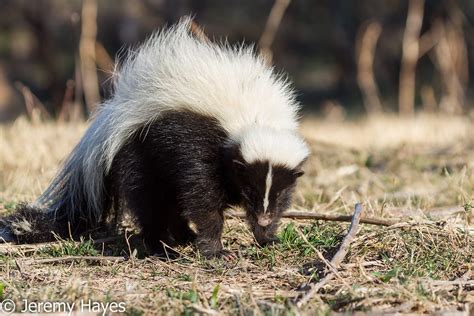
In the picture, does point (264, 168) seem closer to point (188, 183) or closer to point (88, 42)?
point (188, 183)

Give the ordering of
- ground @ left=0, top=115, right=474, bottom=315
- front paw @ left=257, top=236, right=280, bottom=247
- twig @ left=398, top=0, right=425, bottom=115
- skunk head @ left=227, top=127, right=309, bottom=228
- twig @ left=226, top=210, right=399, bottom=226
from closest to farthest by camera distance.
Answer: ground @ left=0, top=115, right=474, bottom=315, skunk head @ left=227, top=127, right=309, bottom=228, front paw @ left=257, top=236, right=280, bottom=247, twig @ left=226, top=210, right=399, bottom=226, twig @ left=398, top=0, right=425, bottom=115

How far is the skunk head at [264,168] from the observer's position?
192 inches

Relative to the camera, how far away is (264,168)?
4898 millimetres

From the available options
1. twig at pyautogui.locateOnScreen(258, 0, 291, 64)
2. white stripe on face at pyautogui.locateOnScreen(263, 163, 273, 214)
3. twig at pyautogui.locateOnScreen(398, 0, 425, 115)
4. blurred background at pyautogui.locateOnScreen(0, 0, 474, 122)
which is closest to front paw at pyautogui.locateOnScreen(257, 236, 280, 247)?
white stripe on face at pyautogui.locateOnScreen(263, 163, 273, 214)

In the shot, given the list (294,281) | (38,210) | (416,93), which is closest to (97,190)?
(38,210)

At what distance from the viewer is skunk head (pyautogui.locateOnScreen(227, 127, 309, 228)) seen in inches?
192

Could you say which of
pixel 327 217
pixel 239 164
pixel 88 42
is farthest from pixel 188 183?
pixel 88 42

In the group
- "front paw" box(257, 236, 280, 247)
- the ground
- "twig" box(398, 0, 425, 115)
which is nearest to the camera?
the ground

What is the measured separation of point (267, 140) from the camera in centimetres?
488

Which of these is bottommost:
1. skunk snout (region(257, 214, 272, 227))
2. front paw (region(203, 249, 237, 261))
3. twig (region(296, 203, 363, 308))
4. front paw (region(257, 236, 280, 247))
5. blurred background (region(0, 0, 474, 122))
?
blurred background (region(0, 0, 474, 122))

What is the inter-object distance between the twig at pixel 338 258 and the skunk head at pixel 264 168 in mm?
493

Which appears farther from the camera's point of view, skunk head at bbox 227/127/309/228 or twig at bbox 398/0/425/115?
twig at bbox 398/0/425/115

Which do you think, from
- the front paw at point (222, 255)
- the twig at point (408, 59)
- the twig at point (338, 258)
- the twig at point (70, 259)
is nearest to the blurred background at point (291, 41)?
the twig at point (408, 59)

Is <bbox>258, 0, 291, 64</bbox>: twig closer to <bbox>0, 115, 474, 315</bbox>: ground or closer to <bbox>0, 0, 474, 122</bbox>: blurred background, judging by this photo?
<bbox>0, 115, 474, 315</bbox>: ground
